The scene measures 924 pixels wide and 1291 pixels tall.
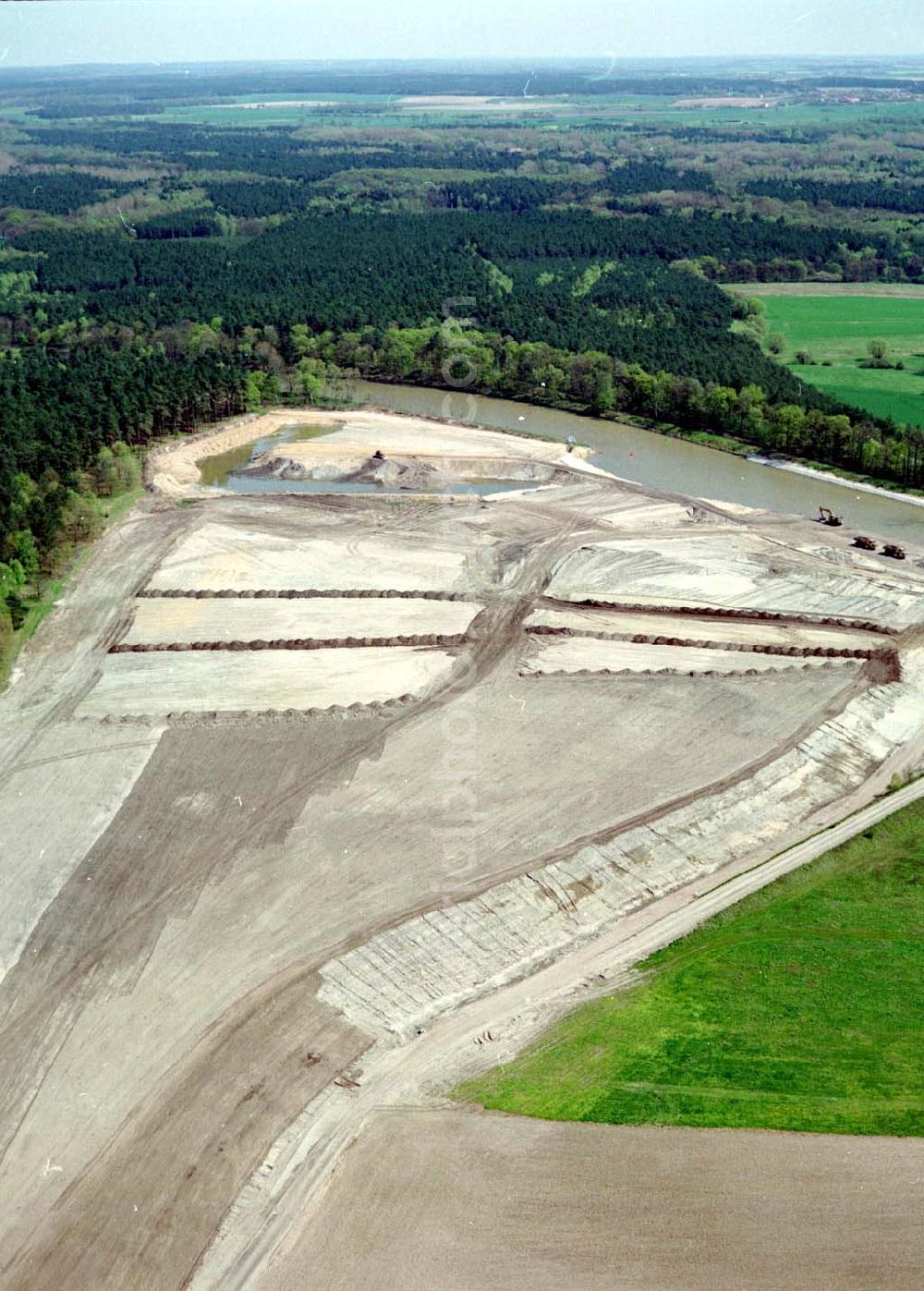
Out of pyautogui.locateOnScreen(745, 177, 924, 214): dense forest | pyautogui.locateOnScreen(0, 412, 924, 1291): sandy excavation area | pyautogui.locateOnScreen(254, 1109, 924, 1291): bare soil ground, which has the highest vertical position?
pyautogui.locateOnScreen(745, 177, 924, 214): dense forest

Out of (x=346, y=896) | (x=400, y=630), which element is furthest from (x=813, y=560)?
(x=346, y=896)

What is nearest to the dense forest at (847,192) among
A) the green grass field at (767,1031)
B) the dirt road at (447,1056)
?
the dirt road at (447,1056)

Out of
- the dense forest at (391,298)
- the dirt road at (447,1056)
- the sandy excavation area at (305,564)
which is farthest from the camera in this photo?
the dense forest at (391,298)

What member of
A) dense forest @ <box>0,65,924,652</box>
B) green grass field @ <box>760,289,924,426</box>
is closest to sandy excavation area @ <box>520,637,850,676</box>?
dense forest @ <box>0,65,924,652</box>

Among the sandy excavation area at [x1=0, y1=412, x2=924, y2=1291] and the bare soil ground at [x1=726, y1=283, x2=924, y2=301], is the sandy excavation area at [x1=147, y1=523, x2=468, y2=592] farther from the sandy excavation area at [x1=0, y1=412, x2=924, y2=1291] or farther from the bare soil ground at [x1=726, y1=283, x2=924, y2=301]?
the bare soil ground at [x1=726, y1=283, x2=924, y2=301]

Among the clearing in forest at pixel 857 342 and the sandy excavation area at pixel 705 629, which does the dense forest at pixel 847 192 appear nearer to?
the clearing in forest at pixel 857 342

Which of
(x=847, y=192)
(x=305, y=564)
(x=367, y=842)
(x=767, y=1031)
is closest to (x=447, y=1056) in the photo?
(x=767, y=1031)

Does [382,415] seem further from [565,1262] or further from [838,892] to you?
[565,1262]
